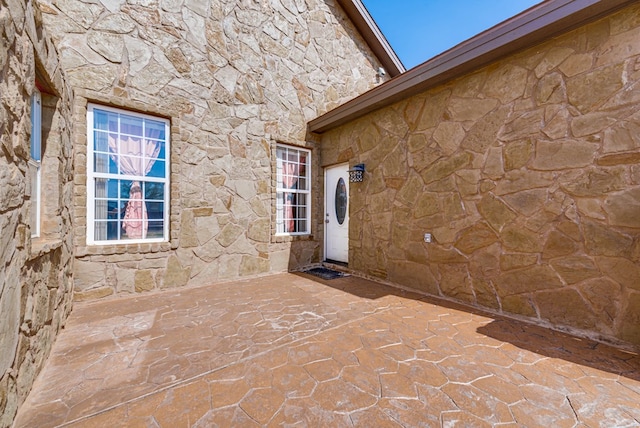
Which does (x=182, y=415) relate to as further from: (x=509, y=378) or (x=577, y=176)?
(x=577, y=176)

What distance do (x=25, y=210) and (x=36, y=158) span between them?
91cm

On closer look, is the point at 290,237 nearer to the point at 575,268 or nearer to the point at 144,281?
the point at 144,281

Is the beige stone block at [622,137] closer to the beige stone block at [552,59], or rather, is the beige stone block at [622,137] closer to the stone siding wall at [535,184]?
the stone siding wall at [535,184]

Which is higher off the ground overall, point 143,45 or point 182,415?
point 143,45

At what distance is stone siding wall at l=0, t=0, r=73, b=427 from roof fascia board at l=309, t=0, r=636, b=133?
148 inches

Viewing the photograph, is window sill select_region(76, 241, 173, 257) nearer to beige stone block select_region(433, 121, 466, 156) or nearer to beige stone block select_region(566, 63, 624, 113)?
beige stone block select_region(433, 121, 466, 156)

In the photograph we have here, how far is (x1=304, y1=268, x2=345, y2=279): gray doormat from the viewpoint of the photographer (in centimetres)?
480

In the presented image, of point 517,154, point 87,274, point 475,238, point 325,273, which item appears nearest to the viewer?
point 517,154

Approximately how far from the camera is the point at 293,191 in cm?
551

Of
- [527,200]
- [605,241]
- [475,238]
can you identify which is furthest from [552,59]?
[475,238]

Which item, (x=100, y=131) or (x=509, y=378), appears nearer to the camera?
(x=509, y=378)

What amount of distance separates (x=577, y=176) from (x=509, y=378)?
6.66 ft

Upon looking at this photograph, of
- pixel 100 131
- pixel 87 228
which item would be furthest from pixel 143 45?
pixel 87 228

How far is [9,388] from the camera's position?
148cm
